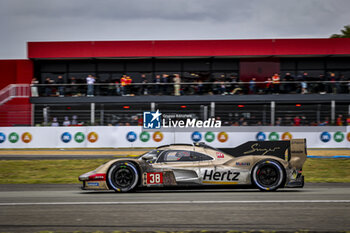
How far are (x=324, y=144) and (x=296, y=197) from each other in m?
13.8

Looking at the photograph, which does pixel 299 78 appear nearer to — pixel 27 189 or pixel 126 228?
pixel 27 189

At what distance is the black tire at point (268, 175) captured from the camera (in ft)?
31.3

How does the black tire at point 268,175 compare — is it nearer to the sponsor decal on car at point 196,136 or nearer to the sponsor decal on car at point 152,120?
the sponsor decal on car at point 196,136

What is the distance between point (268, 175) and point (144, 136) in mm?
12616

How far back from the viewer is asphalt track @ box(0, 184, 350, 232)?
6262 millimetres

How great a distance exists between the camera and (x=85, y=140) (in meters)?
22.3

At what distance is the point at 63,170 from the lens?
612 inches

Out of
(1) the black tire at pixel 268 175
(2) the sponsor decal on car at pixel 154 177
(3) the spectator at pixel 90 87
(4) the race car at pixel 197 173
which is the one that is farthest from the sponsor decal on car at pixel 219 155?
(3) the spectator at pixel 90 87

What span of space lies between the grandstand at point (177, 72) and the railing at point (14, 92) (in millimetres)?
58

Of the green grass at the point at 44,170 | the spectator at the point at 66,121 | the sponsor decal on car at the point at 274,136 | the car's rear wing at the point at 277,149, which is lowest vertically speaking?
the green grass at the point at 44,170

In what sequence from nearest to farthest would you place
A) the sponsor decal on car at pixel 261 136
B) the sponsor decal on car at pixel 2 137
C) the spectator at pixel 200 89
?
the sponsor decal on car at pixel 261 136 → the sponsor decal on car at pixel 2 137 → the spectator at pixel 200 89

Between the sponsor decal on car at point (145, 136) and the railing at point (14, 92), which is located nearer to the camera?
the sponsor decal on car at point (145, 136)

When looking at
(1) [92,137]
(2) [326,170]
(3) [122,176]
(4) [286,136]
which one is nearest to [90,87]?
(1) [92,137]

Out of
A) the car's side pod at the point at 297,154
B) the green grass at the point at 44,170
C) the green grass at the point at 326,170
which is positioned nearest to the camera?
the car's side pod at the point at 297,154
